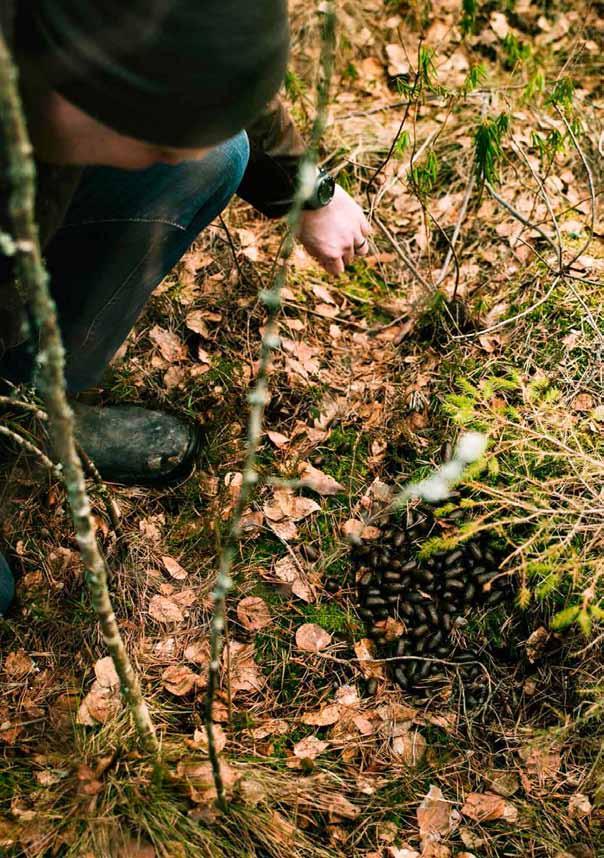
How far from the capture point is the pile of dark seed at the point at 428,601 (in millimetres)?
2830

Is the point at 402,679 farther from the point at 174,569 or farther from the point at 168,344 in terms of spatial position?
the point at 168,344

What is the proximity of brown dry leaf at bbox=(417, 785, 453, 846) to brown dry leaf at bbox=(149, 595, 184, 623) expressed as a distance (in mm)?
1162

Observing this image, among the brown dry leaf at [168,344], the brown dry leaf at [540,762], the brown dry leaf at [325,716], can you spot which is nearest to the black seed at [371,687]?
the brown dry leaf at [325,716]

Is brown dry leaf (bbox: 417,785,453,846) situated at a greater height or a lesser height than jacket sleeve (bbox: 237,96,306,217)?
lesser

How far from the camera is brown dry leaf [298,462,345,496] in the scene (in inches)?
128

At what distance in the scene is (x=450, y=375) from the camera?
3.39 metres

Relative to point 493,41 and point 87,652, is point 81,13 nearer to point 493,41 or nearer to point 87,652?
point 87,652

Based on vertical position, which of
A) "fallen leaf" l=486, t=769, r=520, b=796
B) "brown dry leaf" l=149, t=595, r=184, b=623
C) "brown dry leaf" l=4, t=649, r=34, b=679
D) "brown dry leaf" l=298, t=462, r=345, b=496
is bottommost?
"brown dry leaf" l=4, t=649, r=34, b=679

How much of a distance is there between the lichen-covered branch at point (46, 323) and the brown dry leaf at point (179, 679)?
722mm

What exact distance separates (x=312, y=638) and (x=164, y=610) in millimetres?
622

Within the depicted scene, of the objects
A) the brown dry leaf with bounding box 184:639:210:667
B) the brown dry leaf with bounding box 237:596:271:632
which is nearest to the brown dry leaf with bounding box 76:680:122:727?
the brown dry leaf with bounding box 184:639:210:667

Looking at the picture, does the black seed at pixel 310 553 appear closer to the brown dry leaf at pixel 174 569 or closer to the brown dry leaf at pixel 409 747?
the brown dry leaf at pixel 174 569

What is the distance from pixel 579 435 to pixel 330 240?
130 cm

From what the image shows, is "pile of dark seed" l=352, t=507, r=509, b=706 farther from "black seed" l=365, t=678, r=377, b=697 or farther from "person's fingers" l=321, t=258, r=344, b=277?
"person's fingers" l=321, t=258, r=344, b=277
